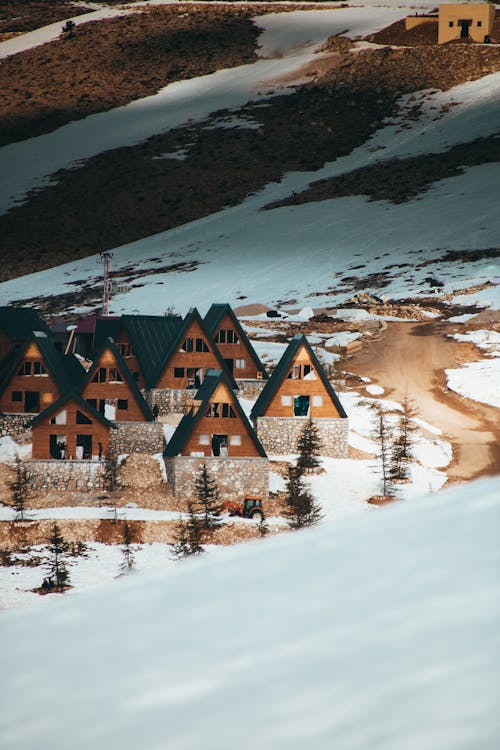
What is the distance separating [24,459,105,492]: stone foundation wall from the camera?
39.0 m

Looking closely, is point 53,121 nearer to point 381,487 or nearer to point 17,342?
point 17,342

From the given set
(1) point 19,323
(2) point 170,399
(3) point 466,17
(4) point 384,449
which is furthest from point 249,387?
(3) point 466,17

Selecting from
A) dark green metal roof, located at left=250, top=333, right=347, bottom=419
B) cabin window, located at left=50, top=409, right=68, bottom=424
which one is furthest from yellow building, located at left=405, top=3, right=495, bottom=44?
cabin window, located at left=50, top=409, right=68, bottom=424

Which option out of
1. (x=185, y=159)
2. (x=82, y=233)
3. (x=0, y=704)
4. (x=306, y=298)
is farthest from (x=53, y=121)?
(x=0, y=704)

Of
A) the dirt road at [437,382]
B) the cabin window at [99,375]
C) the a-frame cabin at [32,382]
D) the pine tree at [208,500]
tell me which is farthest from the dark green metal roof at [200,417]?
the dirt road at [437,382]

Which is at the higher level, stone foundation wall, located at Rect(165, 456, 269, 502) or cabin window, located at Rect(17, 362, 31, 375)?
cabin window, located at Rect(17, 362, 31, 375)

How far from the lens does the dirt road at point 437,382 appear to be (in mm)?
39844

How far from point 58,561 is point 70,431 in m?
11.4

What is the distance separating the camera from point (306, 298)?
78438 mm

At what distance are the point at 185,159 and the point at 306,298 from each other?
207 ft

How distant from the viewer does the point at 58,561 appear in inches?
1198

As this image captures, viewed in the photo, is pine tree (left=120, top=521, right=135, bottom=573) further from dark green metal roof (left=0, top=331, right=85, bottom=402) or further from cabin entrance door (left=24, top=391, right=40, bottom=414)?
cabin entrance door (left=24, top=391, right=40, bottom=414)

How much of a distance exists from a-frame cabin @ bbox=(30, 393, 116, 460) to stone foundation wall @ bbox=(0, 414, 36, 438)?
2844 mm

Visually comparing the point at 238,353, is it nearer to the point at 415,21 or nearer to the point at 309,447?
the point at 309,447
